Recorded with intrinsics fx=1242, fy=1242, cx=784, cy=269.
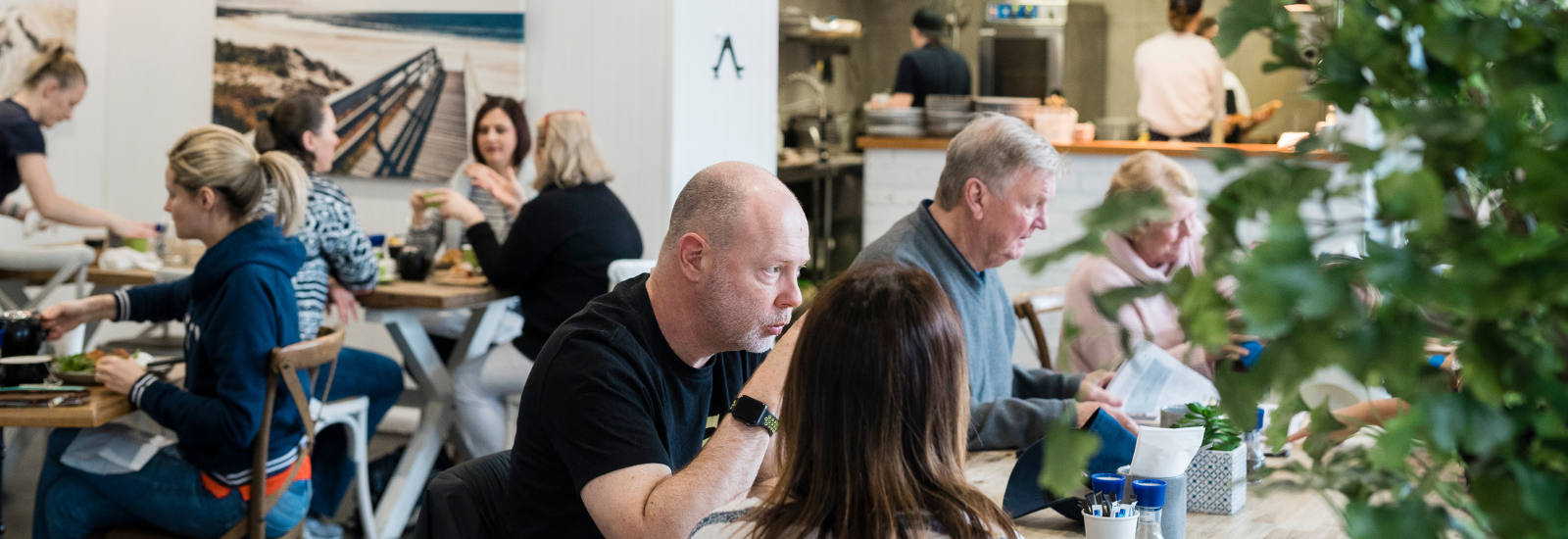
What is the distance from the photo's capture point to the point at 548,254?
12.6 feet

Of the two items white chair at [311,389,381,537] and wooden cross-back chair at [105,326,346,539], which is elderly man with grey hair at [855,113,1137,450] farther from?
white chair at [311,389,381,537]

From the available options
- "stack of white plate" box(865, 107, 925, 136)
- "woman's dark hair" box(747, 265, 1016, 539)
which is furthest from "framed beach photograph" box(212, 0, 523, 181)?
"woman's dark hair" box(747, 265, 1016, 539)

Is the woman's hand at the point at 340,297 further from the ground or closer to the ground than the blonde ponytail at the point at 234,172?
closer to the ground

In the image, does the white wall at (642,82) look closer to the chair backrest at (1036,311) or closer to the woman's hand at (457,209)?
the woman's hand at (457,209)

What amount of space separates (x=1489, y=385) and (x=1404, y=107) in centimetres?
11

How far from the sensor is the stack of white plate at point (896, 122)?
5.43 metres

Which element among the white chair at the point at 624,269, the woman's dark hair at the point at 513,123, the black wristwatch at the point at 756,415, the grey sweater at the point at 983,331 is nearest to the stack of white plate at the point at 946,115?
the woman's dark hair at the point at 513,123

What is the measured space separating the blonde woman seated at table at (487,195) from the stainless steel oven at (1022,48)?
14.7 ft

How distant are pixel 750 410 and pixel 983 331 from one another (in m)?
1.15

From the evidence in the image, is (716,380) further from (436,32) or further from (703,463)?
(436,32)

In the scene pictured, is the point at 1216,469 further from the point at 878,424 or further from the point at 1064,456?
the point at 1064,456

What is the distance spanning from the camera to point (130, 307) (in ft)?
9.96

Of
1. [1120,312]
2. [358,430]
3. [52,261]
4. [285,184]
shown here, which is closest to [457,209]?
[358,430]

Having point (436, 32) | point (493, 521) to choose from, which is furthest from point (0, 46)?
point (493, 521)
